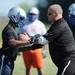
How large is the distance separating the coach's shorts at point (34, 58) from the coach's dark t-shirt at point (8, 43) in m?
2.79

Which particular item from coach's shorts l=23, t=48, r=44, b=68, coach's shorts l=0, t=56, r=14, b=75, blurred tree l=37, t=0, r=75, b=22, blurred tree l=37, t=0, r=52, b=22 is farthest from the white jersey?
blurred tree l=37, t=0, r=52, b=22

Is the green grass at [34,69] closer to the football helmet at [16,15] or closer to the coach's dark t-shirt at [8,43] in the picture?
the football helmet at [16,15]

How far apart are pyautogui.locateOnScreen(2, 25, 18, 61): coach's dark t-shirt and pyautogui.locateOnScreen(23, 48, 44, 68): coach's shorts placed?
9.17 ft

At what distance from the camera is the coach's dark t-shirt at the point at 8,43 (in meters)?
8.78

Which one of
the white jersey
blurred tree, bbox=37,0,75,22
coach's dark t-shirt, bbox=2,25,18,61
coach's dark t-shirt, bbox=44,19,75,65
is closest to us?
coach's dark t-shirt, bbox=44,19,75,65

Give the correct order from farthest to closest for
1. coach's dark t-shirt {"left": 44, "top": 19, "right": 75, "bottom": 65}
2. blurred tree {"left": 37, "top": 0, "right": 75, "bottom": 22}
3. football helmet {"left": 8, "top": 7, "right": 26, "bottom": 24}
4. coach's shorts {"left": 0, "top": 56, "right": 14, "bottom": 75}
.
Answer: blurred tree {"left": 37, "top": 0, "right": 75, "bottom": 22} → football helmet {"left": 8, "top": 7, "right": 26, "bottom": 24} → coach's shorts {"left": 0, "top": 56, "right": 14, "bottom": 75} → coach's dark t-shirt {"left": 44, "top": 19, "right": 75, "bottom": 65}

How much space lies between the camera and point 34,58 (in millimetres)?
11812

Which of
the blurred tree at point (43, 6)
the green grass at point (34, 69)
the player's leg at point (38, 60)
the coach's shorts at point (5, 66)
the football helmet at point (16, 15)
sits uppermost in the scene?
the football helmet at point (16, 15)

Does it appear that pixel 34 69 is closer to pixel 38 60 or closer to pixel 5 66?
pixel 38 60

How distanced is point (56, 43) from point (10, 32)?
35.6 inches

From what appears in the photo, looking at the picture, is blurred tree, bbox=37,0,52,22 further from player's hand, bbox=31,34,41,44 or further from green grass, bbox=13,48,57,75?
player's hand, bbox=31,34,41,44

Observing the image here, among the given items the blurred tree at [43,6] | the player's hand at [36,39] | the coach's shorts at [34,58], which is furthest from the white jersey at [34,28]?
the blurred tree at [43,6]

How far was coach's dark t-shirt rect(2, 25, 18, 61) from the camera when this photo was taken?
8781 millimetres

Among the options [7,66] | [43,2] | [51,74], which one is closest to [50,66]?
[51,74]
